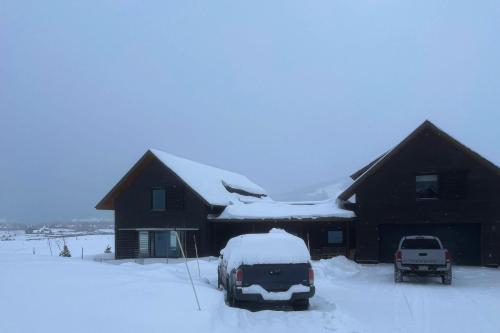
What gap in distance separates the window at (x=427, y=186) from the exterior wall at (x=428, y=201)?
0.33m

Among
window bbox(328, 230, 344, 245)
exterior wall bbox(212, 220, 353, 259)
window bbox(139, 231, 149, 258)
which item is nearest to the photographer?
exterior wall bbox(212, 220, 353, 259)

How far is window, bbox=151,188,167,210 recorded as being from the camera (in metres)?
32.1

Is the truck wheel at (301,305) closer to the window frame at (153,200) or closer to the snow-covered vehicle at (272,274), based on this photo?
the snow-covered vehicle at (272,274)

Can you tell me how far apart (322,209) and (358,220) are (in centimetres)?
325

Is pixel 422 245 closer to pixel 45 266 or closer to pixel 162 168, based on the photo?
pixel 45 266

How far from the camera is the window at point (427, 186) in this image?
A: 89.9 ft

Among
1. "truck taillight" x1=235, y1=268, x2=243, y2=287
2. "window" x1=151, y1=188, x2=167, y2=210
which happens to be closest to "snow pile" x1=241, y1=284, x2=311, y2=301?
"truck taillight" x1=235, y1=268, x2=243, y2=287

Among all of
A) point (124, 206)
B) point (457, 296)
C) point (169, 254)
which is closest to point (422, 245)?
point (457, 296)

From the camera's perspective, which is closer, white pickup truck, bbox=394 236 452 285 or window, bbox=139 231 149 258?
white pickup truck, bbox=394 236 452 285

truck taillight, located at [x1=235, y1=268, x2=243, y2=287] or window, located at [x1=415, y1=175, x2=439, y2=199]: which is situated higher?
window, located at [x1=415, y1=175, x2=439, y2=199]

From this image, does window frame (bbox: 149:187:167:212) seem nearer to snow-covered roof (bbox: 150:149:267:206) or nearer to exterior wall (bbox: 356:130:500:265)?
snow-covered roof (bbox: 150:149:267:206)

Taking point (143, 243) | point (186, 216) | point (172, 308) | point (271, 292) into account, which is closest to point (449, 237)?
point (186, 216)

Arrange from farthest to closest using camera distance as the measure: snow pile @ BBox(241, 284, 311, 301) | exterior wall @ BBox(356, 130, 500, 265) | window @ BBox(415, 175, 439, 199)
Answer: window @ BBox(415, 175, 439, 199) → exterior wall @ BBox(356, 130, 500, 265) → snow pile @ BBox(241, 284, 311, 301)

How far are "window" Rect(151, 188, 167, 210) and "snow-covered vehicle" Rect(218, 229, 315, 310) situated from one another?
1973 centimetres
